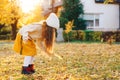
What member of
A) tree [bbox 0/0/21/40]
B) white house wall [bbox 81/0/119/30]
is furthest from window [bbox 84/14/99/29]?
tree [bbox 0/0/21/40]

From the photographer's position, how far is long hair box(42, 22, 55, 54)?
888 cm

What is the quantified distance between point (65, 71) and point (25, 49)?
4.27 feet

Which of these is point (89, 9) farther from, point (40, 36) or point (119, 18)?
point (40, 36)

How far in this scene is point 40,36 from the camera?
353 inches

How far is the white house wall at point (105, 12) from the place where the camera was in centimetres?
3984

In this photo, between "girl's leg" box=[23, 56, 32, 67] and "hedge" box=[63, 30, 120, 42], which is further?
"hedge" box=[63, 30, 120, 42]

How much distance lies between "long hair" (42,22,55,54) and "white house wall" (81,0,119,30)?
30957 millimetres

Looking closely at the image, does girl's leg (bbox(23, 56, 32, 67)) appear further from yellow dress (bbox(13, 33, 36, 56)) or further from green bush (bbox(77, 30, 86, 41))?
green bush (bbox(77, 30, 86, 41))

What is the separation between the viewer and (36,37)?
8.95 metres

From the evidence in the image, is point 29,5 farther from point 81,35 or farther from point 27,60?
point 27,60

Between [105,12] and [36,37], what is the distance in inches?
1253

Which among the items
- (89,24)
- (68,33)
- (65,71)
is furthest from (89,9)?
(65,71)

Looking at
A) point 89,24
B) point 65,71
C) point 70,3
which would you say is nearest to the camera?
point 65,71

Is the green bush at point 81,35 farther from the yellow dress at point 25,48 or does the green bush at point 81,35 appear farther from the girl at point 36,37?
the yellow dress at point 25,48
